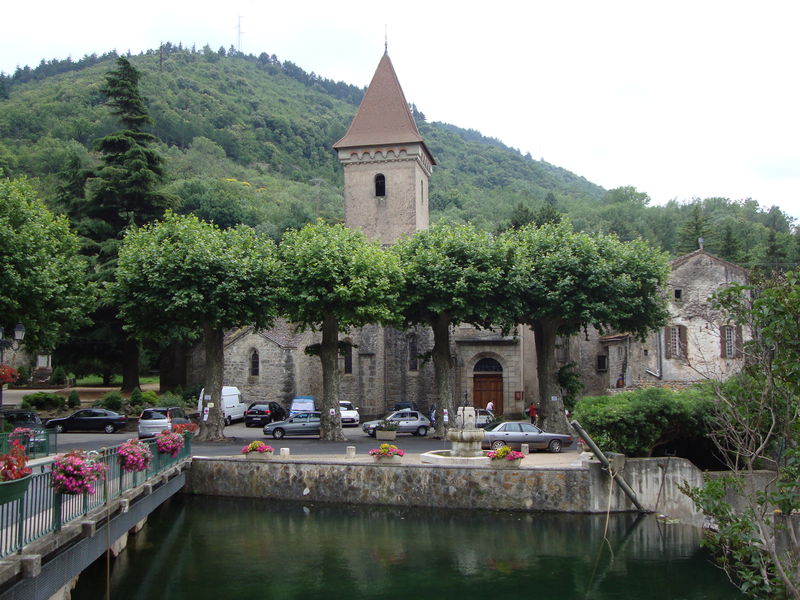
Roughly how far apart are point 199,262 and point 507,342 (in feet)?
66.4

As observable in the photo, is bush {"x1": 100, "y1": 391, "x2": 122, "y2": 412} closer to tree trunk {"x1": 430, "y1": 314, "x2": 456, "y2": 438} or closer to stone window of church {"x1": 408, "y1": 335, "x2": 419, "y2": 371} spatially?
stone window of church {"x1": 408, "y1": 335, "x2": 419, "y2": 371}

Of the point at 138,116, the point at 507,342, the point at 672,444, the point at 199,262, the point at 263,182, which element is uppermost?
the point at 263,182

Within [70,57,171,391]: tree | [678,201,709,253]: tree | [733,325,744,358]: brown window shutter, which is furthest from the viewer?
[678,201,709,253]: tree

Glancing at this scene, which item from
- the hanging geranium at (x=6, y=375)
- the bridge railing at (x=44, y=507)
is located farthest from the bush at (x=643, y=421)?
the hanging geranium at (x=6, y=375)

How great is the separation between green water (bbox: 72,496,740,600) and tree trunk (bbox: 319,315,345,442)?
736 centimetres

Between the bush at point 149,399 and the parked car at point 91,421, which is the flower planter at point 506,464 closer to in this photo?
the parked car at point 91,421

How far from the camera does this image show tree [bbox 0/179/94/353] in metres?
25.9

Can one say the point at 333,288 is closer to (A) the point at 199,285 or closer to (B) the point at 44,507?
(A) the point at 199,285

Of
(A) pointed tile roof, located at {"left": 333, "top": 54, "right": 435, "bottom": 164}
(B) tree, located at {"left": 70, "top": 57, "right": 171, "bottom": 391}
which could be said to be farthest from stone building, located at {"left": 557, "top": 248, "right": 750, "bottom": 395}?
(B) tree, located at {"left": 70, "top": 57, "right": 171, "bottom": 391}

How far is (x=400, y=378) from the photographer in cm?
4328

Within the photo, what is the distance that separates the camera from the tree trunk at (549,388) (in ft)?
107

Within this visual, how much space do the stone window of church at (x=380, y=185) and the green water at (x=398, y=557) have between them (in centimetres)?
2560

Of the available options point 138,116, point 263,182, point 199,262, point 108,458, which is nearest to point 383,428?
point 199,262

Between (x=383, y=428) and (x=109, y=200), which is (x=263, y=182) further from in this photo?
(x=383, y=428)
